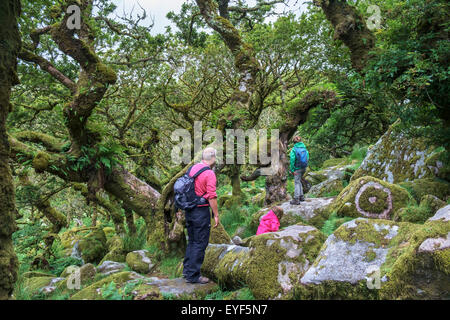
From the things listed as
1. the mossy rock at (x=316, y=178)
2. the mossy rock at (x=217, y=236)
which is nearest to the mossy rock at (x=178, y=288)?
the mossy rock at (x=217, y=236)

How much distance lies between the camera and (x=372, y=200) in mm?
6766

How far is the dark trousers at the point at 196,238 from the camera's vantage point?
4.68 metres

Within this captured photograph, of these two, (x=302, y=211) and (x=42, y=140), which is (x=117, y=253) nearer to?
(x=42, y=140)

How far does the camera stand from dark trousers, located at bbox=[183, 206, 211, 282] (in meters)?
4.68

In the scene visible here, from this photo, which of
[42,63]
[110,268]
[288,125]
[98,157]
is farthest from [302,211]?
[42,63]

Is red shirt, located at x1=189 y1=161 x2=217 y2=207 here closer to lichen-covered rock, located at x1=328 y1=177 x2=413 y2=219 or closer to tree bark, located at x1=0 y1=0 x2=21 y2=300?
tree bark, located at x1=0 y1=0 x2=21 y2=300

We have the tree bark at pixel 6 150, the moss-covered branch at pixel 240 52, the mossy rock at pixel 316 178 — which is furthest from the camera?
the mossy rock at pixel 316 178

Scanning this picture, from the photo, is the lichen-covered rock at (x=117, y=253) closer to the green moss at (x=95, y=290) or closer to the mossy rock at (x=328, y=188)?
the green moss at (x=95, y=290)

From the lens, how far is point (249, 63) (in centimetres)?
893

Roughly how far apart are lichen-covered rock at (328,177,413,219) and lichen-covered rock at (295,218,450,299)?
328 cm

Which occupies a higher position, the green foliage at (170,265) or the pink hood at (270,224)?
the pink hood at (270,224)

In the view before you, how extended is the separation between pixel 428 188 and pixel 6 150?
888 centimetres

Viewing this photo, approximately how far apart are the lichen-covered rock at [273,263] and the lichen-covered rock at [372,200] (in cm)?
293
